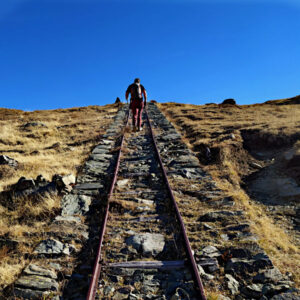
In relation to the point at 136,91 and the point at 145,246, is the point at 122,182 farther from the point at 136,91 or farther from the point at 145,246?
the point at 136,91

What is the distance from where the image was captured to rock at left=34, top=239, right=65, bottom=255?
13.6 ft

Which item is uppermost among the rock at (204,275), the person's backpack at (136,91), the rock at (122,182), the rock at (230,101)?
the rock at (230,101)

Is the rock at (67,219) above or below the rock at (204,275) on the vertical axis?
above

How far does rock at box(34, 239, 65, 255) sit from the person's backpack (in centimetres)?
863

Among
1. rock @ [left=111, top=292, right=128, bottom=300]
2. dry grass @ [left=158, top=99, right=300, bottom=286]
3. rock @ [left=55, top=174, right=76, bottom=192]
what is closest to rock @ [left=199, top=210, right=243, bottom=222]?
dry grass @ [left=158, top=99, right=300, bottom=286]

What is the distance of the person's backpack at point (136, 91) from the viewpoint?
39.4 feet

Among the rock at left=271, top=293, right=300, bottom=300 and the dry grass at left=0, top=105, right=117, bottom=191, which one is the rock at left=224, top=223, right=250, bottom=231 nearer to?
the rock at left=271, top=293, right=300, bottom=300

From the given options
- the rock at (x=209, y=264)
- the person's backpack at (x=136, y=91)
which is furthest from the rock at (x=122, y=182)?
the person's backpack at (x=136, y=91)

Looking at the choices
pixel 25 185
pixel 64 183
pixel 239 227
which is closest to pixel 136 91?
pixel 64 183

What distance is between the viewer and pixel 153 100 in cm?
3127

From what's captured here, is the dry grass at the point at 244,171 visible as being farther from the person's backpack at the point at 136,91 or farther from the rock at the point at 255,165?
the person's backpack at the point at 136,91

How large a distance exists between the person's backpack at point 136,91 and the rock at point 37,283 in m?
9.43

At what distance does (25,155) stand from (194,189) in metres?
7.37

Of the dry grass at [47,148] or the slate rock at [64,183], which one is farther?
the dry grass at [47,148]
